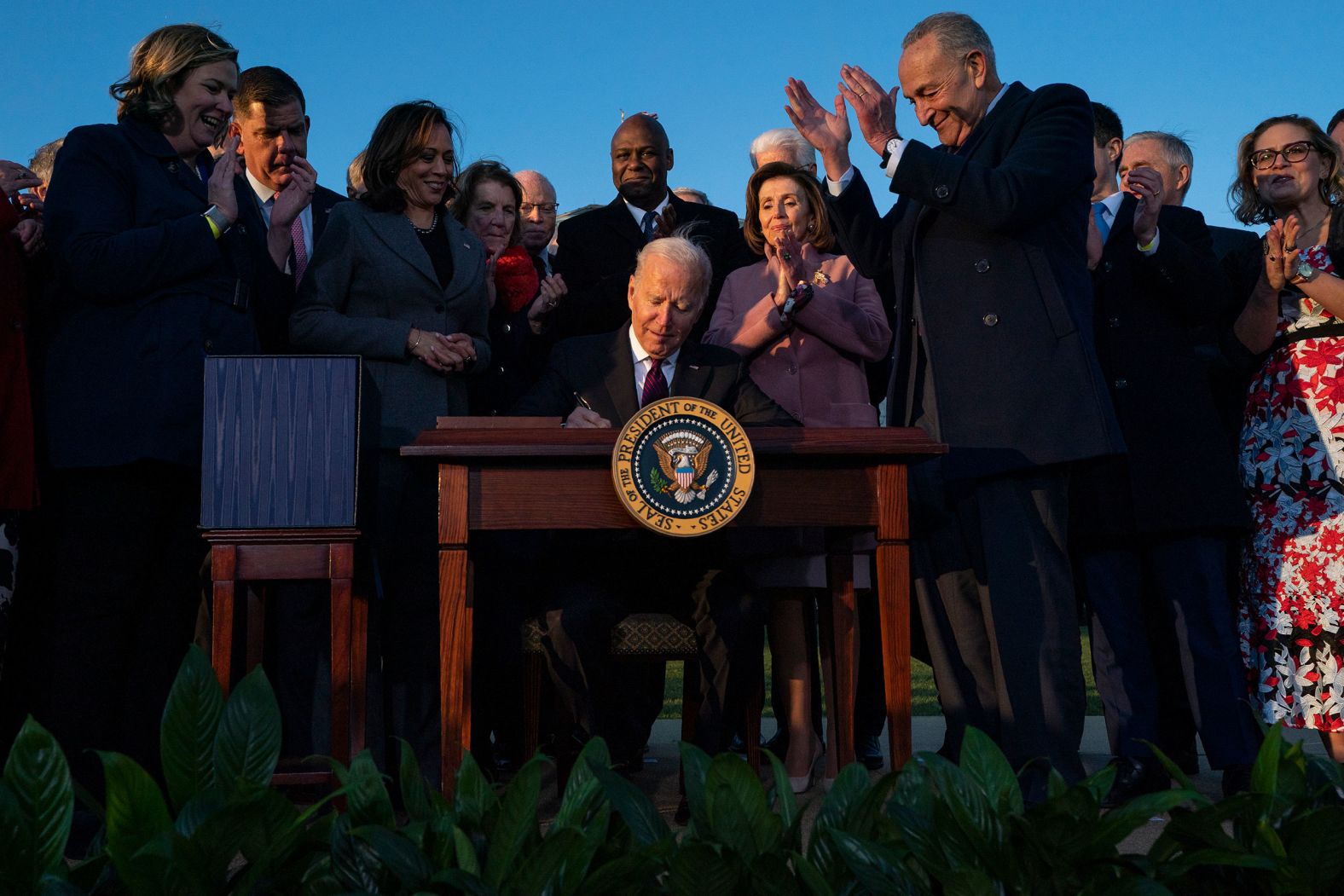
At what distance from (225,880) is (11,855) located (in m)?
0.27

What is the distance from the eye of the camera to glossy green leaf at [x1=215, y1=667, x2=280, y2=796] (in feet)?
6.62

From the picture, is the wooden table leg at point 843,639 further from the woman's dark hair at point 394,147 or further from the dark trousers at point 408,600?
the woman's dark hair at point 394,147

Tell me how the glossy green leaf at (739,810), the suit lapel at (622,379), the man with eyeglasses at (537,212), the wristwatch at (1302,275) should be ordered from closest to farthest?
the glossy green leaf at (739,810) → the suit lapel at (622,379) → the wristwatch at (1302,275) → the man with eyeglasses at (537,212)

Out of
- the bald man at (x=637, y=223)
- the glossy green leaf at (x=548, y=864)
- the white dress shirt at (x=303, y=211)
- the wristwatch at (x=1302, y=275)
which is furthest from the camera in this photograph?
the bald man at (x=637, y=223)

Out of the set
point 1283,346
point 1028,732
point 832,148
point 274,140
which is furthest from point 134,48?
point 1283,346

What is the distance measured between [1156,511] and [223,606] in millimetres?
2509

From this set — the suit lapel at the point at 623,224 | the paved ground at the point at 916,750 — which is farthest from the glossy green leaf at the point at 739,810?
the suit lapel at the point at 623,224

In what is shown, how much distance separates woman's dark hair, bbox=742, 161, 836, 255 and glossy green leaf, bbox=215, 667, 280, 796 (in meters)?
2.85

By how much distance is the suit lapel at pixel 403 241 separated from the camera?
388 cm

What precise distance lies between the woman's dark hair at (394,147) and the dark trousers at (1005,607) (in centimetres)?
169

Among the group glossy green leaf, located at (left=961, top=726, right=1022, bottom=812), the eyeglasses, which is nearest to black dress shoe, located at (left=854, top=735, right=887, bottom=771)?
the eyeglasses

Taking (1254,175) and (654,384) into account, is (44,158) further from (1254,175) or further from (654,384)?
(1254,175)

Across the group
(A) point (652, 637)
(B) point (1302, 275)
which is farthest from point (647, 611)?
(B) point (1302, 275)

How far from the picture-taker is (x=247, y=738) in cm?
204
